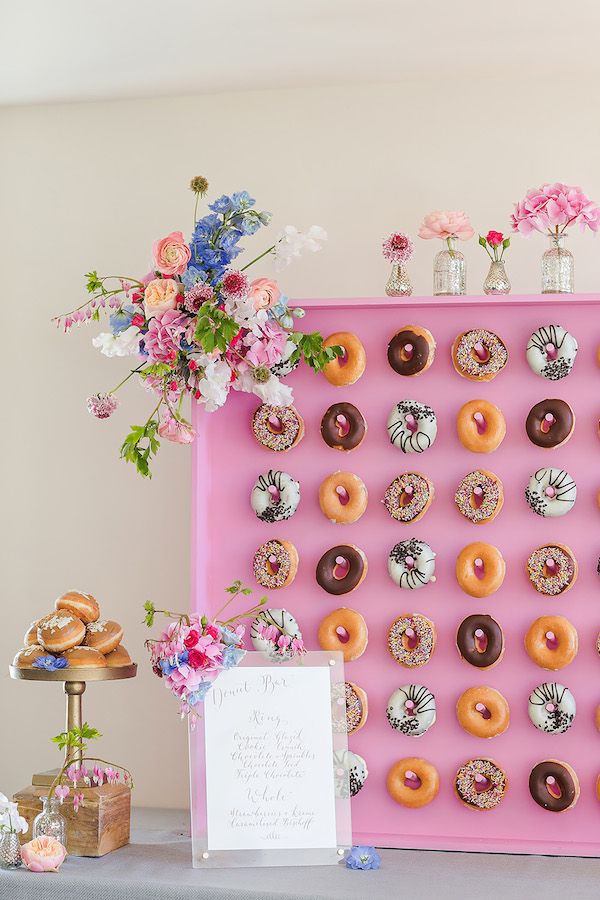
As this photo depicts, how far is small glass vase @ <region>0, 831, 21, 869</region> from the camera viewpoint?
1690mm

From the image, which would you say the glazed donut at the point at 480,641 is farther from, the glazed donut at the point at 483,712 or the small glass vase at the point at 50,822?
the small glass vase at the point at 50,822

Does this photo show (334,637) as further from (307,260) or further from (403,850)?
(307,260)

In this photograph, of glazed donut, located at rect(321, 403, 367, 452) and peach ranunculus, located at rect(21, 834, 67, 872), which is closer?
peach ranunculus, located at rect(21, 834, 67, 872)

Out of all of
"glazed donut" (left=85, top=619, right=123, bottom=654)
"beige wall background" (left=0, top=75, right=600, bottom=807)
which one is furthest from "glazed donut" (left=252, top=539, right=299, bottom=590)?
"beige wall background" (left=0, top=75, right=600, bottom=807)

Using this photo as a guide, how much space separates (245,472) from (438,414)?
1.35ft

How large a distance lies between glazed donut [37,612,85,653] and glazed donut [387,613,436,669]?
1.98 feet

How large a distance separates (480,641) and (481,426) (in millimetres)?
424

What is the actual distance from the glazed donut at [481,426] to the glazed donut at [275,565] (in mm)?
415

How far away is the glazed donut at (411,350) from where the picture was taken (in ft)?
6.37

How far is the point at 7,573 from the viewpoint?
238 centimetres

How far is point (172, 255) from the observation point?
1.82 meters

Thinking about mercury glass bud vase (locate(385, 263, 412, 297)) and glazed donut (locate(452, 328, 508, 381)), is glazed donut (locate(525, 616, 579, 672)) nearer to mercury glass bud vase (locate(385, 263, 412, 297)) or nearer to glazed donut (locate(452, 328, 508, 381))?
glazed donut (locate(452, 328, 508, 381))

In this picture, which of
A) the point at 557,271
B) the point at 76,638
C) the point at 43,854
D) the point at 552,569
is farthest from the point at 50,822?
the point at 557,271

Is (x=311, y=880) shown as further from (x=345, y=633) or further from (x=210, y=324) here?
(x=210, y=324)
